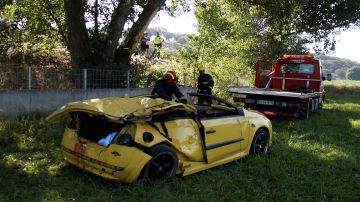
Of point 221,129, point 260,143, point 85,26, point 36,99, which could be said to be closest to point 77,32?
point 85,26

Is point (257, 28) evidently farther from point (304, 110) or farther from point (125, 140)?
point (125, 140)

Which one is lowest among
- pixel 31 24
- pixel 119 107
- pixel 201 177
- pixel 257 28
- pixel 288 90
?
pixel 201 177

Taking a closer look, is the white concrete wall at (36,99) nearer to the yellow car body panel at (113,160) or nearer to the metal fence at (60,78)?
the metal fence at (60,78)

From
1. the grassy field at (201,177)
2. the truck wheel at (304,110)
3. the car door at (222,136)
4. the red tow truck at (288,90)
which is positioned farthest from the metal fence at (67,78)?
the car door at (222,136)

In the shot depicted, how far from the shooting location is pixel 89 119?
5926 millimetres

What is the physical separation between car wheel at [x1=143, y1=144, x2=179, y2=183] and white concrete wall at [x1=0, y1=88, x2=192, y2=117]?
5.50 meters

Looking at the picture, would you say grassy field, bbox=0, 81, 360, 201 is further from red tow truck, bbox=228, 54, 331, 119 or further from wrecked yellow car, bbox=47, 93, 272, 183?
red tow truck, bbox=228, 54, 331, 119

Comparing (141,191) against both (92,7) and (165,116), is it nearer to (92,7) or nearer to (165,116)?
(165,116)

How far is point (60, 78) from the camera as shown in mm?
10828

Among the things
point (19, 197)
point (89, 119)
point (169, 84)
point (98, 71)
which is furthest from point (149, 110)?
point (98, 71)

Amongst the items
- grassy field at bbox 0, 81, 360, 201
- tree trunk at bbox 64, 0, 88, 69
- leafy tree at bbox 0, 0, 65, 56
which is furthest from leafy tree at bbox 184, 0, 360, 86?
grassy field at bbox 0, 81, 360, 201

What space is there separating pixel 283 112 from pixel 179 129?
21.2ft

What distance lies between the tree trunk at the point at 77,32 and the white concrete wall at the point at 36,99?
1.28 meters

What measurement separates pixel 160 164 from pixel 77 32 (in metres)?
7.71
